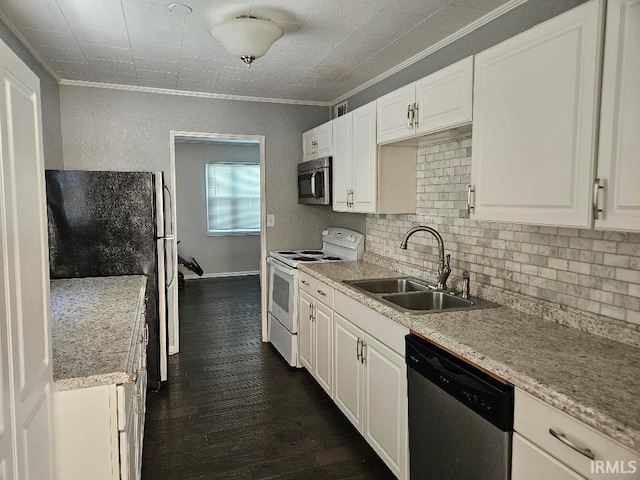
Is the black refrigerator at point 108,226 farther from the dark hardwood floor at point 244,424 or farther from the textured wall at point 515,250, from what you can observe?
the textured wall at point 515,250

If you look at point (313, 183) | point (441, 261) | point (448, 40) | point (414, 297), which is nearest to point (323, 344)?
point (414, 297)

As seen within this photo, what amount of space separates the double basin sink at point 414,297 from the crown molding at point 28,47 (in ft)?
7.86

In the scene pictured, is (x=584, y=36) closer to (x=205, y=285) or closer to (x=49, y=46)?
(x=49, y=46)

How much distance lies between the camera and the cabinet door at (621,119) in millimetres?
1291

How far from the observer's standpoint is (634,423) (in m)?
1.08

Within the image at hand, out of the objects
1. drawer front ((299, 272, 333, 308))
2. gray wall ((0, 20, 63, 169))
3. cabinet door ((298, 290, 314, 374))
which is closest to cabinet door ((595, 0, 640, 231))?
drawer front ((299, 272, 333, 308))

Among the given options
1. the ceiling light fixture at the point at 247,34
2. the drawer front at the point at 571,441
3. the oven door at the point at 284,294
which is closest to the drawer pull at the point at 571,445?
the drawer front at the point at 571,441

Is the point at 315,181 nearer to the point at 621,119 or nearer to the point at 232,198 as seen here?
the point at 621,119

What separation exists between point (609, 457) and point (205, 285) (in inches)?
260

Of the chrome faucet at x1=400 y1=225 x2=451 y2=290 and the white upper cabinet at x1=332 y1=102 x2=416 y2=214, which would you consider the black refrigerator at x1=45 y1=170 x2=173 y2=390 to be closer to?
the white upper cabinet at x1=332 y1=102 x2=416 y2=214

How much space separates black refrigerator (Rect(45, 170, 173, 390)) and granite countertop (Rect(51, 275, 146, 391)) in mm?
172

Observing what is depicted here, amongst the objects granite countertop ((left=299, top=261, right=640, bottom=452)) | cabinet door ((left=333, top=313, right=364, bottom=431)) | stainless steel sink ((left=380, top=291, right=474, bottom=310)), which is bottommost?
cabinet door ((left=333, top=313, right=364, bottom=431))

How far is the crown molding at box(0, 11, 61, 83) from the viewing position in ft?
8.00

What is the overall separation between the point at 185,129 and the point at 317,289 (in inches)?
78.5
